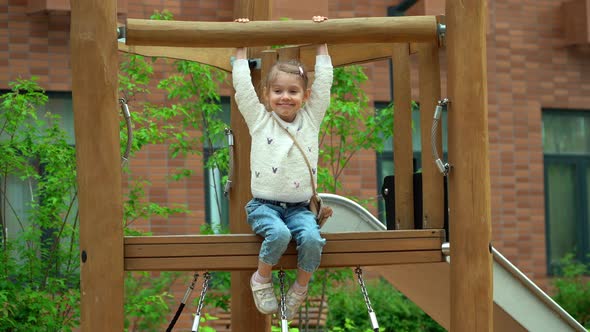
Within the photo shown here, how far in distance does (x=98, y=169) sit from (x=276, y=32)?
37.0 inches

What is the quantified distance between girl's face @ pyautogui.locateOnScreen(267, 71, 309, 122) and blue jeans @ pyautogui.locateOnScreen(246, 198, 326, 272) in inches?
16.0

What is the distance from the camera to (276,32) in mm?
4961

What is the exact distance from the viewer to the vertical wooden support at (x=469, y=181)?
5.04m

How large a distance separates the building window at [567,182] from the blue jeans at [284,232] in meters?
10.8

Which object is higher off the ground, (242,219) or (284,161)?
(284,161)

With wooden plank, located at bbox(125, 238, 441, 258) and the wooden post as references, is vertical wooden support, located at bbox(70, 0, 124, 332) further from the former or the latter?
the wooden post

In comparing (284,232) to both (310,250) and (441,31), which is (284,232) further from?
(441,31)

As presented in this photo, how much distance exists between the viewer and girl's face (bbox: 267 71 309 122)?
16.7 feet

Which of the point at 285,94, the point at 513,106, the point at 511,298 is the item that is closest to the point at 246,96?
the point at 285,94

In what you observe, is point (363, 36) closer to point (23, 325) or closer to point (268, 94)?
point (268, 94)

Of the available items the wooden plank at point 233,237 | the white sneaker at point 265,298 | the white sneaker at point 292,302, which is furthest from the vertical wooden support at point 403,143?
the white sneaker at point 265,298

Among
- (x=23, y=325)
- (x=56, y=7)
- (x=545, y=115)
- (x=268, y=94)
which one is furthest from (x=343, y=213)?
(x=545, y=115)

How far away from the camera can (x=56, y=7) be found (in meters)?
12.3

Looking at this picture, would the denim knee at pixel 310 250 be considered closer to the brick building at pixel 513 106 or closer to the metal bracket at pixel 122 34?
the metal bracket at pixel 122 34
